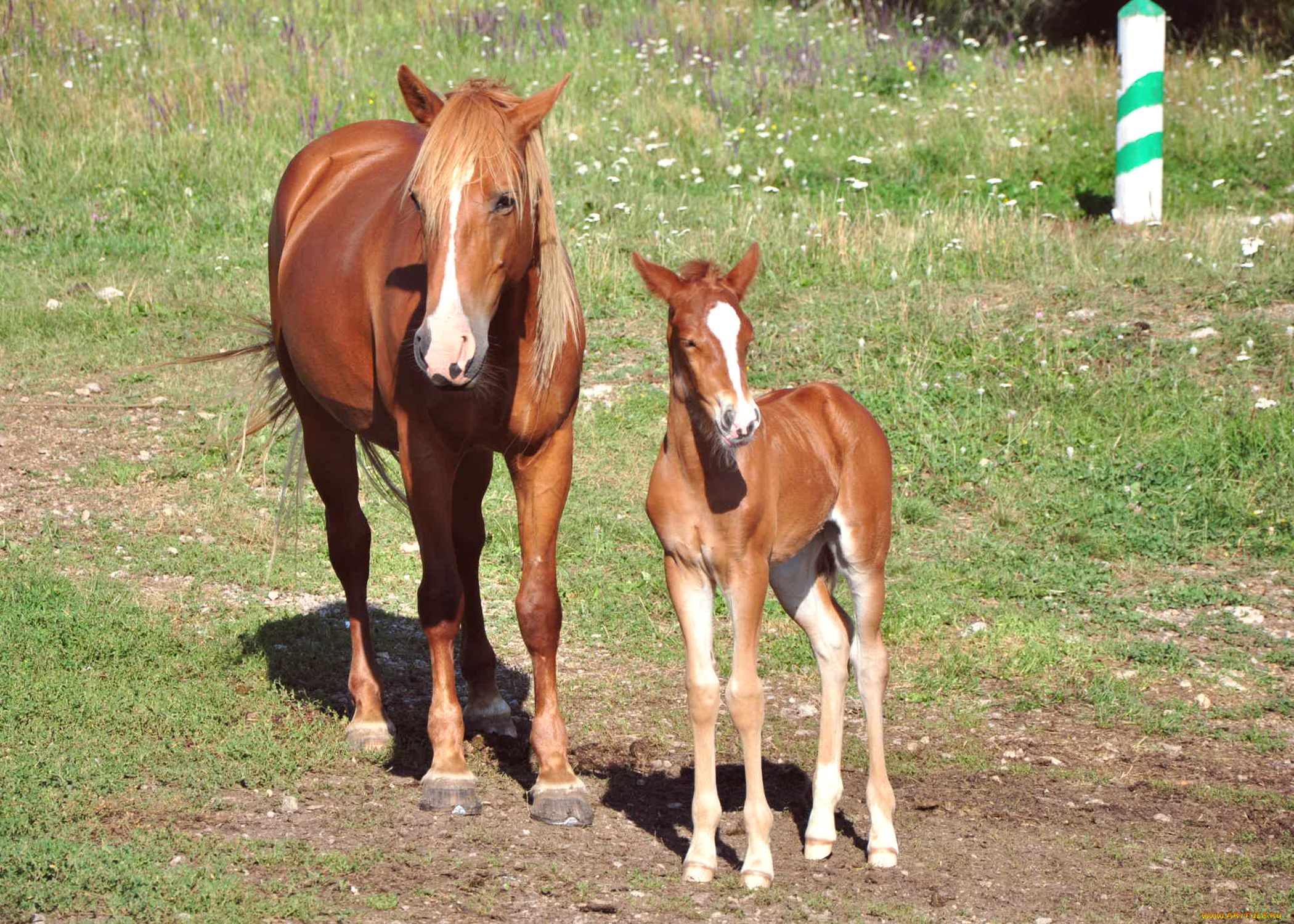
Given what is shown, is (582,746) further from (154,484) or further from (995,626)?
(154,484)

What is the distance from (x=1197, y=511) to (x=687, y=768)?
11.3 feet

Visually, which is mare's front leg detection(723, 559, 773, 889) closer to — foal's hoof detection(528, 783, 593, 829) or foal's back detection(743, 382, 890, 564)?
foal's back detection(743, 382, 890, 564)

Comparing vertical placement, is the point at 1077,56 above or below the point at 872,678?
above

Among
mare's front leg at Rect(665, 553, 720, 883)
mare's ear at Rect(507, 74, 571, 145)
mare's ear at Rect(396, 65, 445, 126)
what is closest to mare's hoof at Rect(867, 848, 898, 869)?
mare's front leg at Rect(665, 553, 720, 883)

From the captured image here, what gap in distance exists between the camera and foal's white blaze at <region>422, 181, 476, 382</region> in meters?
4.00

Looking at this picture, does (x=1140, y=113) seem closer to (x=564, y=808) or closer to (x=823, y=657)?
(x=823, y=657)

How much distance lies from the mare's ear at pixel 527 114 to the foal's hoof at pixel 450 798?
2.15m


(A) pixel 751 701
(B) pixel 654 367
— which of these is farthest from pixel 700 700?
(B) pixel 654 367

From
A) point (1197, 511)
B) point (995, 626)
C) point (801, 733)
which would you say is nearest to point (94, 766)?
point (801, 733)

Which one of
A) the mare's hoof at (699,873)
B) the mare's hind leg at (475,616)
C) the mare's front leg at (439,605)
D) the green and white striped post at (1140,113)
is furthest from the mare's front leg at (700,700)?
the green and white striped post at (1140,113)

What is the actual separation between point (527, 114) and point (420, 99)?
0.42 meters

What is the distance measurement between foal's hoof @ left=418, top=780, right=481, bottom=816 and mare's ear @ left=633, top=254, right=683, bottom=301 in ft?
6.12

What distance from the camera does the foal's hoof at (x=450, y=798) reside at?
4.63 m

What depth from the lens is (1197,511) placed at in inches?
279
